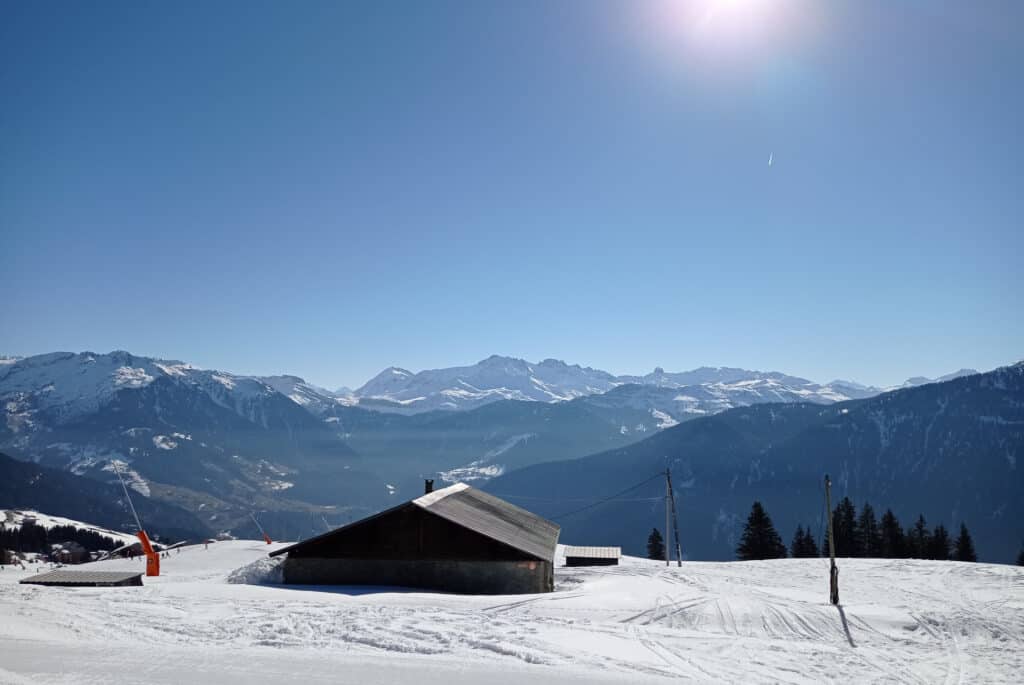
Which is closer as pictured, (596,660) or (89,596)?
(596,660)

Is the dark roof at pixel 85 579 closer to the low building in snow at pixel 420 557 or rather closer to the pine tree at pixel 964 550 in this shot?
the low building in snow at pixel 420 557

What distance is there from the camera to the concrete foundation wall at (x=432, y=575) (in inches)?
1042

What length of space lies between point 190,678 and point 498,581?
17883mm

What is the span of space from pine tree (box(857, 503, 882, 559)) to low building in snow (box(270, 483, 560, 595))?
5089 centimetres

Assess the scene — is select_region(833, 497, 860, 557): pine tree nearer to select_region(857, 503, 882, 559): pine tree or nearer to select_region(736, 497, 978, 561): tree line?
select_region(736, 497, 978, 561): tree line

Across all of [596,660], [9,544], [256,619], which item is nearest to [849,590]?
[596,660]

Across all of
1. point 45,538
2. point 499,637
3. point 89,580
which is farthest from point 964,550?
point 45,538

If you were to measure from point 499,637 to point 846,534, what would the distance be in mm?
63836

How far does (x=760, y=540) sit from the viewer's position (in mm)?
65812

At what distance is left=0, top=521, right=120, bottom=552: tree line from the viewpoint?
439 ft

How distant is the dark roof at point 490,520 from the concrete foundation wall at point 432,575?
0.95 metres

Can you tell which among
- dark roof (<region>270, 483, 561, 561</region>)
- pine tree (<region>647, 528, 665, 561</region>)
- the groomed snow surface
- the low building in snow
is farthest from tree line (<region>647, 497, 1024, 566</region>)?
the low building in snow

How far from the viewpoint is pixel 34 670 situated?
31.7 feet

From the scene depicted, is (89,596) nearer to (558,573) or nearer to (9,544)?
(558,573)
